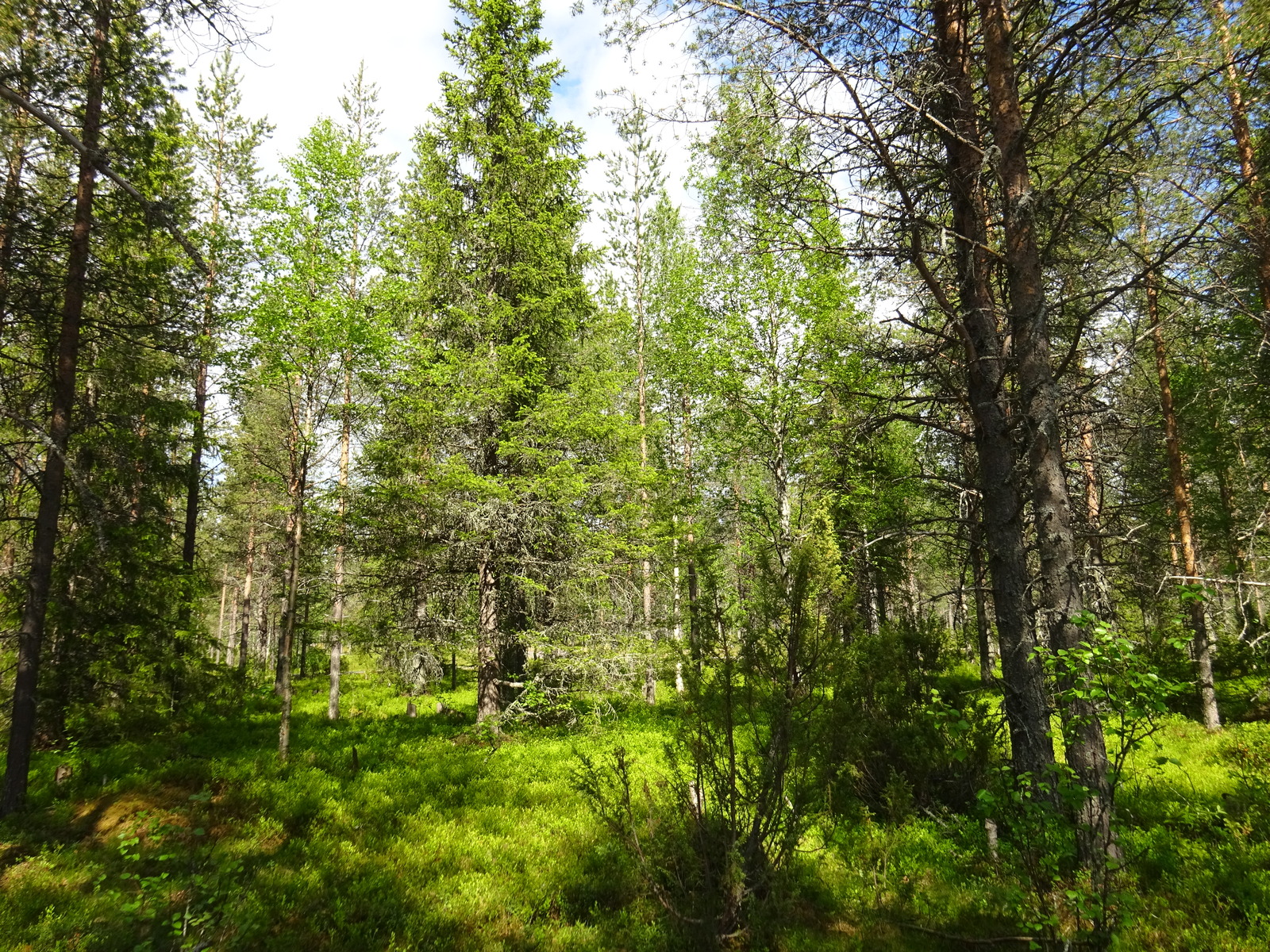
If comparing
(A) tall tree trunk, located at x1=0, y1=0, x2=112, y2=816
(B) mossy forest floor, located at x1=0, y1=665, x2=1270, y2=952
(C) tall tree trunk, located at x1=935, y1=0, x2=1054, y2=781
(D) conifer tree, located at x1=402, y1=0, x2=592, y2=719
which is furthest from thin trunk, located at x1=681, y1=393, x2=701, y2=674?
(A) tall tree trunk, located at x1=0, y1=0, x2=112, y2=816

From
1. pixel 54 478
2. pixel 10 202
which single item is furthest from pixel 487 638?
pixel 10 202

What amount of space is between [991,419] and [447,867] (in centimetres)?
784

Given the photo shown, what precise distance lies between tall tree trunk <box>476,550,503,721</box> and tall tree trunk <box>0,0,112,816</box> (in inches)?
242

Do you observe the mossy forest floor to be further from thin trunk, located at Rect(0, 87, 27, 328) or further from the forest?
thin trunk, located at Rect(0, 87, 27, 328)

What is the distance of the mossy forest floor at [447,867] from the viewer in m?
4.85

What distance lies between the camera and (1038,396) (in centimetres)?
471

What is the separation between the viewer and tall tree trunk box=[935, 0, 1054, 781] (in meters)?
5.13

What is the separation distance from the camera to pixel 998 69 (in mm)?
5020

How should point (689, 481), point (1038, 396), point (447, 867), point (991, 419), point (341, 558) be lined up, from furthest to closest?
point (689, 481), point (341, 558), point (447, 867), point (991, 419), point (1038, 396)

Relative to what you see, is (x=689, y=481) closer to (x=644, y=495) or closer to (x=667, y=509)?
(x=667, y=509)

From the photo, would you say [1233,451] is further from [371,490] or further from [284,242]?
[284,242]

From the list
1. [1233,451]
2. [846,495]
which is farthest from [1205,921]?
[1233,451]

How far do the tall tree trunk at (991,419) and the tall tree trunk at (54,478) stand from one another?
31.9 feet

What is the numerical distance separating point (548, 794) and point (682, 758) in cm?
453
